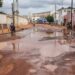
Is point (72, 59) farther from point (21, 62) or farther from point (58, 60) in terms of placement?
point (21, 62)

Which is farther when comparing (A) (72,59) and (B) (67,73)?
(A) (72,59)

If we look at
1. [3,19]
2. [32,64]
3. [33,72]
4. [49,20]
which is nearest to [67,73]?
[33,72]

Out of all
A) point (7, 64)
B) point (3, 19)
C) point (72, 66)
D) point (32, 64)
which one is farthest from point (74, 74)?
point (3, 19)

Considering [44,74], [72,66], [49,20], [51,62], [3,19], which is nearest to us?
[44,74]

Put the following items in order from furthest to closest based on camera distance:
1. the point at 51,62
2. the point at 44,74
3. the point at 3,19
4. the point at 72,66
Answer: the point at 3,19 → the point at 51,62 → the point at 72,66 → the point at 44,74

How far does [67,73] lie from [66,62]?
3.18 m

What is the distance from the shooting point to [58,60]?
15.9 m

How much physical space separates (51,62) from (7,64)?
2166mm

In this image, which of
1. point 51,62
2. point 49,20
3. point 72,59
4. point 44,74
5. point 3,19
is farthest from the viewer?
point 49,20

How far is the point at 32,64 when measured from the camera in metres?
14.5

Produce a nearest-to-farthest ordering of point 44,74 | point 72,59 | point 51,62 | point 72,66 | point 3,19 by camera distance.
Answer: point 44,74 → point 72,66 → point 51,62 → point 72,59 → point 3,19

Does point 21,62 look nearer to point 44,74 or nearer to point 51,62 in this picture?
point 51,62

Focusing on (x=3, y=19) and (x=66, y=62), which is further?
(x=3, y=19)

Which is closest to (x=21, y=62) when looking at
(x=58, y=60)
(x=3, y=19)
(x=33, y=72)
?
(x=58, y=60)
